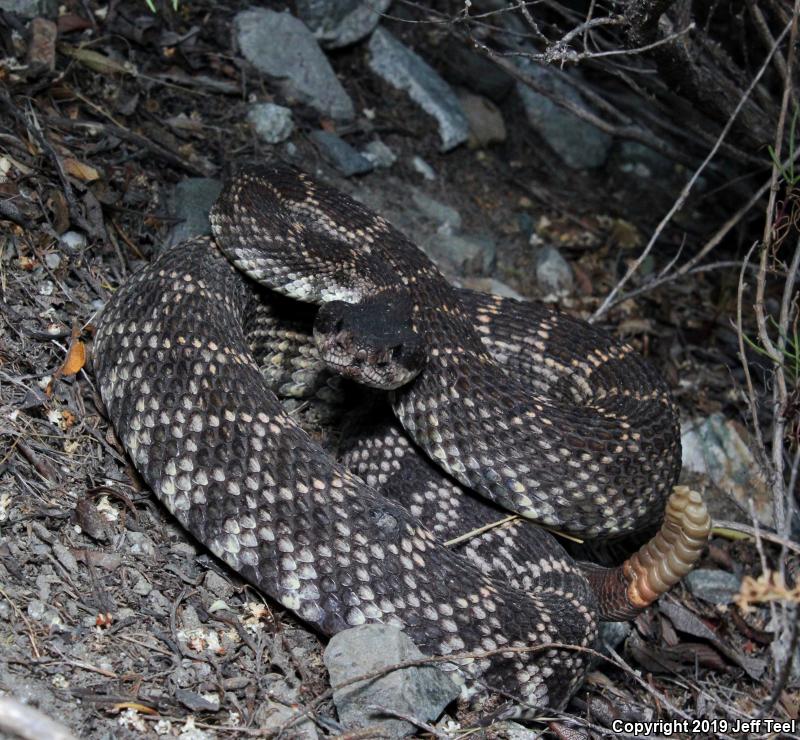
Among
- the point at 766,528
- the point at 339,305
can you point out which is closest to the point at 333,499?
the point at 339,305

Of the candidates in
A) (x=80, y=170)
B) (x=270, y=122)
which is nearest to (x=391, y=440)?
(x=80, y=170)

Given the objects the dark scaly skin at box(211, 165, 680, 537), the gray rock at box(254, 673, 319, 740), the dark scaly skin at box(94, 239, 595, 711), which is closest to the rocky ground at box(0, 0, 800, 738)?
the gray rock at box(254, 673, 319, 740)

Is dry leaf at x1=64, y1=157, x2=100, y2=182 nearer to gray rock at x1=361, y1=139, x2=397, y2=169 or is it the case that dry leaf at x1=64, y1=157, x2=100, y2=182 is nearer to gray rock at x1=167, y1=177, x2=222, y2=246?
gray rock at x1=167, y1=177, x2=222, y2=246

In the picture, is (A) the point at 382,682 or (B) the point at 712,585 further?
(B) the point at 712,585

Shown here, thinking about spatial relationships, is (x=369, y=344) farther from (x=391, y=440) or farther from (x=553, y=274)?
(x=553, y=274)

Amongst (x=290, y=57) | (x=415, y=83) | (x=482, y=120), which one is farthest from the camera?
(x=482, y=120)

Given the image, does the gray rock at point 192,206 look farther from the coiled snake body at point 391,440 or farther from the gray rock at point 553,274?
the gray rock at point 553,274
